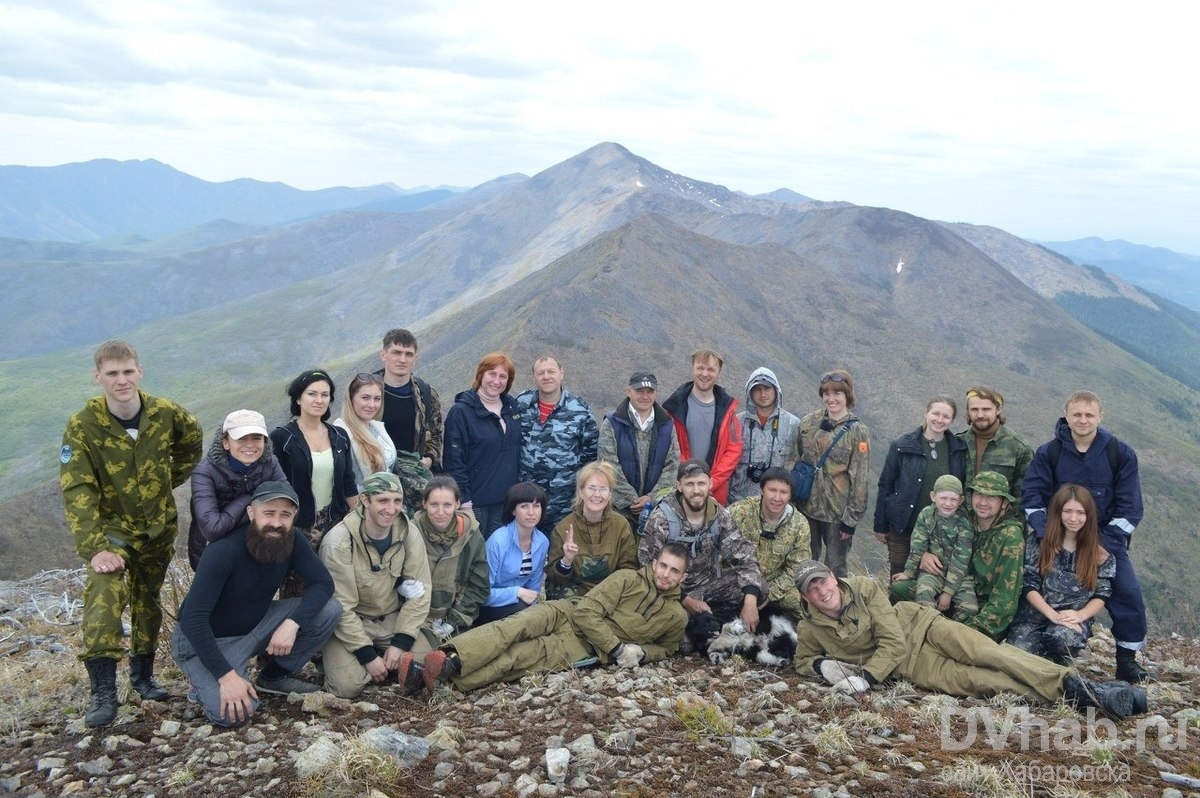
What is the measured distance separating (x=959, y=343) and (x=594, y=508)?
65391 millimetres

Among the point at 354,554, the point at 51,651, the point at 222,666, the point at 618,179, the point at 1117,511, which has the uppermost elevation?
the point at 618,179

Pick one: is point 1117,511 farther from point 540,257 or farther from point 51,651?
point 540,257

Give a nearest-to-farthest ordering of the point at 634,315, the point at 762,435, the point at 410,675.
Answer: the point at 410,675
the point at 762,435
the point at 634,315

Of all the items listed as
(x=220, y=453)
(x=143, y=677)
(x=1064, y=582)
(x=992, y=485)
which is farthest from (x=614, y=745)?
(x=1064, y=582)

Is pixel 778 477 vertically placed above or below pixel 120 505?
above

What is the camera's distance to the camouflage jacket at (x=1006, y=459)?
7.95 meters

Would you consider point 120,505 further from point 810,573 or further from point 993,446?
point 993,446

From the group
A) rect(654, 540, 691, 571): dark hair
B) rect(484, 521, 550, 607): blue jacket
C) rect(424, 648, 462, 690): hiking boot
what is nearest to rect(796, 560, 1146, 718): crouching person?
rect(654, 540, 691, 571): dark hair

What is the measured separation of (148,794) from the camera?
4.70 metres

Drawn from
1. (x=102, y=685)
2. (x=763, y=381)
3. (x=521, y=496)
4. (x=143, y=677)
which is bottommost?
(x=143, y=677)

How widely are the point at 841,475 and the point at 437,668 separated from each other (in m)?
4.85

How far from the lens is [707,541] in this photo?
739 centimetres

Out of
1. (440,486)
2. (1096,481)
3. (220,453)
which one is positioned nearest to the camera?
(220,453)

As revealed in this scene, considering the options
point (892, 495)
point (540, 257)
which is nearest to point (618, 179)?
point (540, 257)
